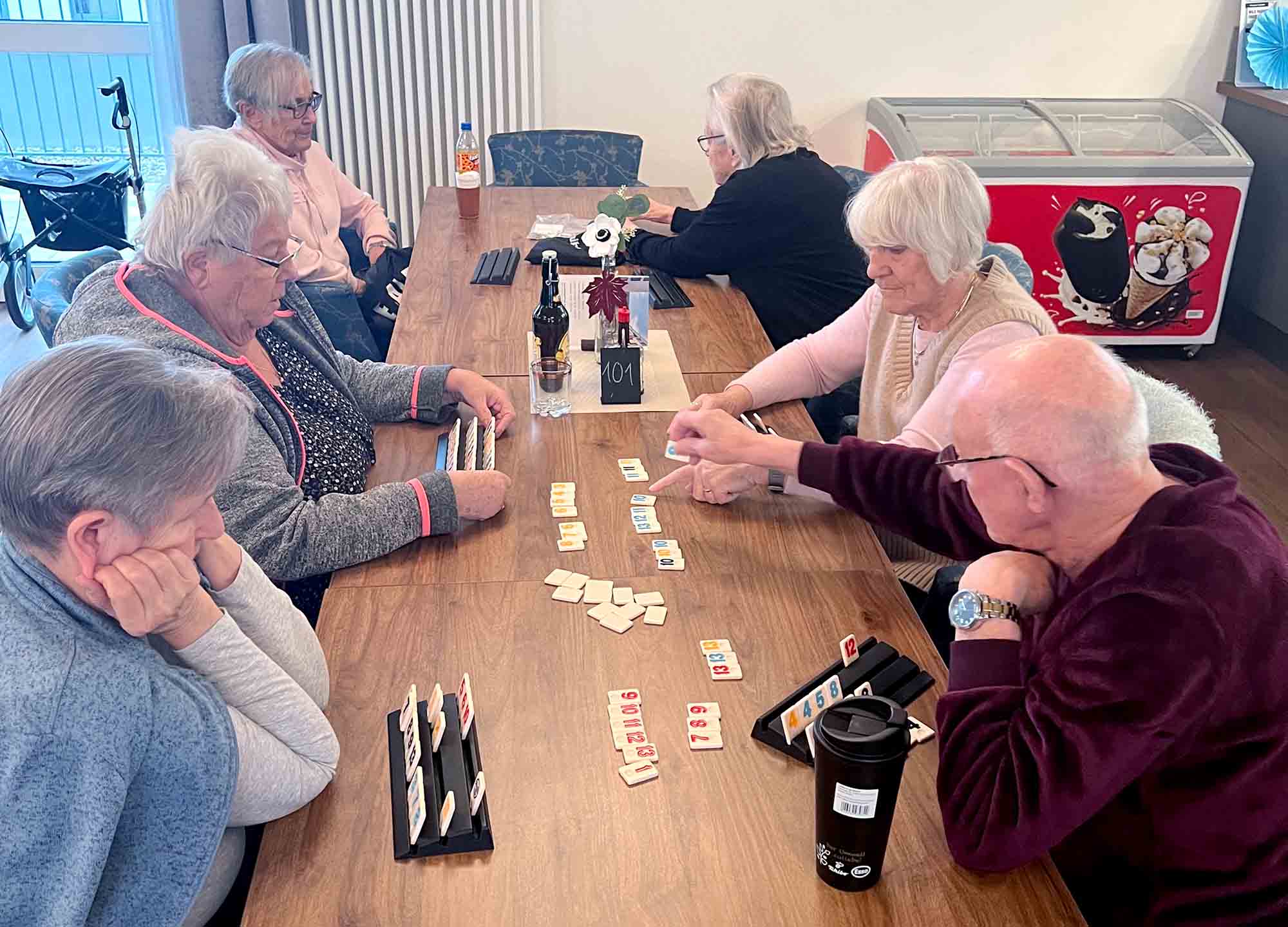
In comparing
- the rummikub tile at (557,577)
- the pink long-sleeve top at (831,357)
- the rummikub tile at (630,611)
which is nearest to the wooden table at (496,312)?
the pink long-sleeve top at (831,357)

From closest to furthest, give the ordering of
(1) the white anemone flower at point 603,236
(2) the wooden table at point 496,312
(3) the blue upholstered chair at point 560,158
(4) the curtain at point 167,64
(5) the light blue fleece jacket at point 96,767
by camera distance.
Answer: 1. (5) the light blue fleece jacket at point 96,767
2. (2) the wooden table at point 496,312
3. (1) the white anemone flower at point 603,236
4. (3) the blue upholstered chair at point 560,158
5. (4) the curtain at point 167,64

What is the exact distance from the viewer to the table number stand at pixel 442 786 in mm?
1283

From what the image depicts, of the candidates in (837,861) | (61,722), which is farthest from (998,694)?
(61,722)

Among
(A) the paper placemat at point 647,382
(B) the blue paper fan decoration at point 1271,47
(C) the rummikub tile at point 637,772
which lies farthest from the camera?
(B) the blue paper fan decoration at point 1271,47

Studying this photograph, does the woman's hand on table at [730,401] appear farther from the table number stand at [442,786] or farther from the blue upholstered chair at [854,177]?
the blue upholstered chair at [854,177]

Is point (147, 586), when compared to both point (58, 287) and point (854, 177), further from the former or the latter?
point (854, 177)

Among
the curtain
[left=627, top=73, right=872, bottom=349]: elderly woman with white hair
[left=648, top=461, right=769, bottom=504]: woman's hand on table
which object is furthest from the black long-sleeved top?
the curtain

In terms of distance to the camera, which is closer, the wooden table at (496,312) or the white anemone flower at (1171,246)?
the wooden table at (496,312)

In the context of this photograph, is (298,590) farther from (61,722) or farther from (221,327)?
(61,722)

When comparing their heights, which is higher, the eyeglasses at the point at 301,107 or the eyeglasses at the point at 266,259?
the eyeglasses at the point at 266,259

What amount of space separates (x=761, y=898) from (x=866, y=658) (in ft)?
1.44

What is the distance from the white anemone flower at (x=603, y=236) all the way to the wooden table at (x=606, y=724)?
0.93 m

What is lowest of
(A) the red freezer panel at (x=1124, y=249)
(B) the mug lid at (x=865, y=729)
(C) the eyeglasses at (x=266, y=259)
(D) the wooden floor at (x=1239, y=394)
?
(D) the wooden floor at (x=1239, y=394)

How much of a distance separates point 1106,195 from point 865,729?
13.2ft
